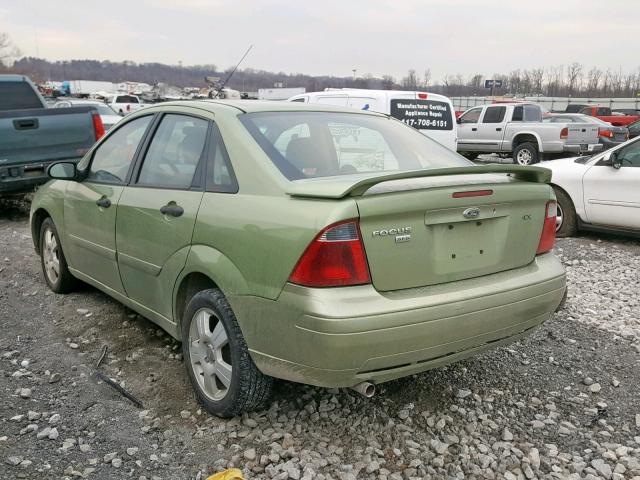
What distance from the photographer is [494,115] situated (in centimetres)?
1775

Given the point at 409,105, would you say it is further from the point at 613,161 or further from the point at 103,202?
the point at 103,202

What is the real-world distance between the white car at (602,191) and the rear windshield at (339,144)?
149 inches

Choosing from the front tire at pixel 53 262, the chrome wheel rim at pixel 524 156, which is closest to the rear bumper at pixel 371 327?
the front tire at pixel 53 262

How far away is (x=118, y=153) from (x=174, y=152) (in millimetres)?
829

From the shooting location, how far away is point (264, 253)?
2.66 meters

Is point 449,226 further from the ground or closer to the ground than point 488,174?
closer to the ground

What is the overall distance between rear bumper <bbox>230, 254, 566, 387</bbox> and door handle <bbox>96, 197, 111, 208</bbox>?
5.12 ft

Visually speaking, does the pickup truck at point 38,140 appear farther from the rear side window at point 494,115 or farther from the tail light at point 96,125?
the rear side window at point 494,115

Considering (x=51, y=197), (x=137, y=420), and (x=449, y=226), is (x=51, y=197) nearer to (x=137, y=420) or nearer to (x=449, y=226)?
(x=137, y=420)

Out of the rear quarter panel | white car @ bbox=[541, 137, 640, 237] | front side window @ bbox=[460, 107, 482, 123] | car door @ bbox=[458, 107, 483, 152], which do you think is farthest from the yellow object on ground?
front side window @ bbox=[460, 107, 482, 123]

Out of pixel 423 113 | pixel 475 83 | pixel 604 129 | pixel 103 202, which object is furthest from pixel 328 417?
pixel 475 83

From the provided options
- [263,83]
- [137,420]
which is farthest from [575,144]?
[263,83]

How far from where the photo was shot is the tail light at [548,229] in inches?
126

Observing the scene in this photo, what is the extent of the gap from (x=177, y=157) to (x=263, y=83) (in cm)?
3948
